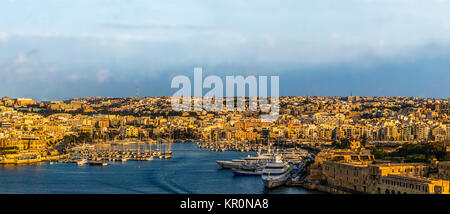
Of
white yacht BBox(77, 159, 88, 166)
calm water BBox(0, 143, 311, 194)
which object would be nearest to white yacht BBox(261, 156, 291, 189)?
calm water BBox(0, 143, 311, 194)

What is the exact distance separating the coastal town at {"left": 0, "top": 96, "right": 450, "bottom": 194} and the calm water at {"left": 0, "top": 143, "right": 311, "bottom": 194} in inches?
34.4

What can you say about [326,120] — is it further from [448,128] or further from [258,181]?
[258,181]

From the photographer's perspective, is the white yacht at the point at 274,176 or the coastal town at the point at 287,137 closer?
the coastal town at the point at 287,137

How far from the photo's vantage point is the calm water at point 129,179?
12.9 m

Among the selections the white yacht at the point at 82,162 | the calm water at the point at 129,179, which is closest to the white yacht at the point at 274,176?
the calm water at the point at 129,179

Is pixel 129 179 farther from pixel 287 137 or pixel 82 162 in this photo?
pixel 287 137

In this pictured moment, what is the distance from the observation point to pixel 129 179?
15.0 metres

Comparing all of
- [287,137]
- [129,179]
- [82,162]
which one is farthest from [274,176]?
[287,137]

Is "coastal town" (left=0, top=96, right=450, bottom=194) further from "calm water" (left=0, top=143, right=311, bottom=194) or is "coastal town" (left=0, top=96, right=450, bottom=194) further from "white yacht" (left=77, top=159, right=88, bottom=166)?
"calm water" (left=0, top=143, right=311, bottom=194)

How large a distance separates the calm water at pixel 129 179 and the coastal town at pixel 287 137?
87cm

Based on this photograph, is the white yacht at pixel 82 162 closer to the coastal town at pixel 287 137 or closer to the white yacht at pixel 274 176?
the coastal town at pixel 287 137

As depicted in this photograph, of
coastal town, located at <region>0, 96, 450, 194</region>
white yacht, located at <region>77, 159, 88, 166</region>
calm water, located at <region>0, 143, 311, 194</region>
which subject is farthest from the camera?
white yacht, located at <region>77, 159, 88, 166</region>

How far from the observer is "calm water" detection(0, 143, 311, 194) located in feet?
42.2
